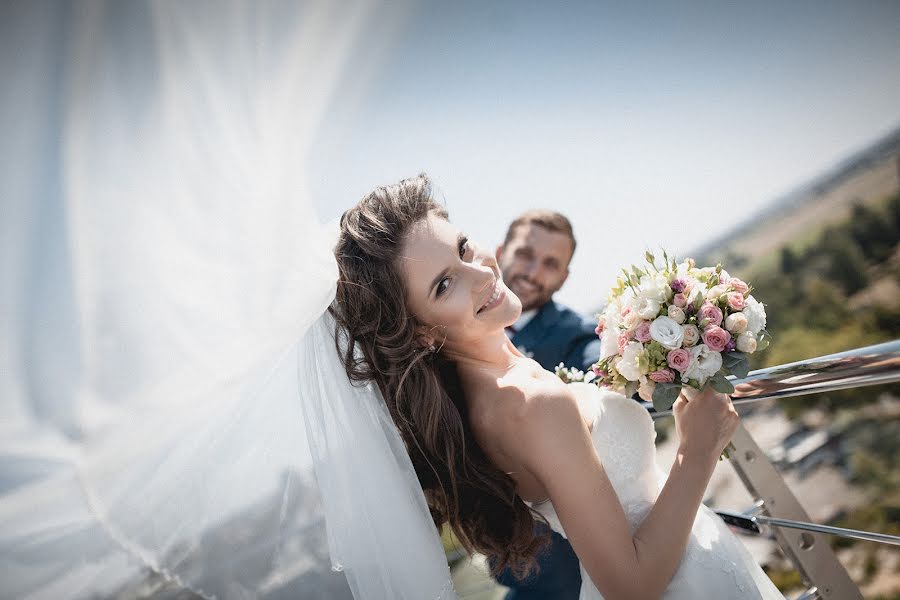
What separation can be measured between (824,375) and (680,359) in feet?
1.25

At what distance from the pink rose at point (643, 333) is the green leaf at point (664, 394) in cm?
16

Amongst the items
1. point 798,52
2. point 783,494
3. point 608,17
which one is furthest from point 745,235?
point 783,494

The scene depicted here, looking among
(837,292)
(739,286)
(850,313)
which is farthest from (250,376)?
(837,292)

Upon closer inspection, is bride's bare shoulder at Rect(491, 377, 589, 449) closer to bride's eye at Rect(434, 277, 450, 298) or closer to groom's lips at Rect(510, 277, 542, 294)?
bride's eye at Rect(434, 277, 450, 298)

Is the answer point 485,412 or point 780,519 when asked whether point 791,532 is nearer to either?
point 780,519

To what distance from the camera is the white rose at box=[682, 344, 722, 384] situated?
1.83 m

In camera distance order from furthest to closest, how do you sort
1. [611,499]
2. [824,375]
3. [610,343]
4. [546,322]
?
[546,322]
[610,343]
[611,499]
[824,375]

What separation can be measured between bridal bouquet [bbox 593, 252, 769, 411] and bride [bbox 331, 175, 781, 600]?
117 mm

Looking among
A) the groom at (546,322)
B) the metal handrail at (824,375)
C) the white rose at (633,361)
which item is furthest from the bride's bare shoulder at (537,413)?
the groom at (546,322)

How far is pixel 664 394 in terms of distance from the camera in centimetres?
189

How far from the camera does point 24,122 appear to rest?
148 centimetres

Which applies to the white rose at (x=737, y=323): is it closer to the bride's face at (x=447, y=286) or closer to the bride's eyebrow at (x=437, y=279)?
the bride's face at (x=447, y=286)

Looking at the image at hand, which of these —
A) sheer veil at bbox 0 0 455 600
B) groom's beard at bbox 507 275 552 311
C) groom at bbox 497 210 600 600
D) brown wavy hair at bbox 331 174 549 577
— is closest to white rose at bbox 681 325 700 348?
brown wavy hair at bbox 331 174 549 577

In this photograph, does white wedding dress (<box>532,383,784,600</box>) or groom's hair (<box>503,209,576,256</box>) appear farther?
groom's hair (<box>503,209,576,256</box>)
